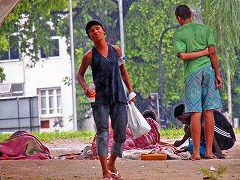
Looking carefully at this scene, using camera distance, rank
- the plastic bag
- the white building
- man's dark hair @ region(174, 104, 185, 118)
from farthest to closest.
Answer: the white building
man's dark hair @ region(174, 104, 185, 118)
the plastic bag

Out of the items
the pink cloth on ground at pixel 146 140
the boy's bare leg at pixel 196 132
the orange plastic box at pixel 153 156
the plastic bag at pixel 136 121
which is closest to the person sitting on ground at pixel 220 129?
the orange plastic box at pixel 153 156

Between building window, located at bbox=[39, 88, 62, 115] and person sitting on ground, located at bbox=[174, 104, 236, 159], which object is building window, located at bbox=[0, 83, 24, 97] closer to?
building window, located at bbox=[39, 88, 62, 115]

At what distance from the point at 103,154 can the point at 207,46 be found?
322 cm

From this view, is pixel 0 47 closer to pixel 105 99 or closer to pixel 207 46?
pixel 207 46

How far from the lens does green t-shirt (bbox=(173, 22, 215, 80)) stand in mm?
12922

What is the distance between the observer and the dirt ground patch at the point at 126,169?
11.0 m

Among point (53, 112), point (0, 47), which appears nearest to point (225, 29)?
point (0, 47)

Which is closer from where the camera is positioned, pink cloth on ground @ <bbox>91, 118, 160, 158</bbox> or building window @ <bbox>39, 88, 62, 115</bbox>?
pink cloth on ground @ <bbox>91, 118, 160, 158</bbox>

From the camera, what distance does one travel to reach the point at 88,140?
22359 mm

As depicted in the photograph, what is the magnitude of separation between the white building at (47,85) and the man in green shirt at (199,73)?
178ft

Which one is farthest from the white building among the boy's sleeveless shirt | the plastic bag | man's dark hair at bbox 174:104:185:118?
the boy's sleeveless shirt

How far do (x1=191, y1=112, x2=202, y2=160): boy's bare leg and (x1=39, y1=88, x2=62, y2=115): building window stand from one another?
5573 centimetres

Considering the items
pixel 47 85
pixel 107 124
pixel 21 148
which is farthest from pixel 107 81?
pixel 47 85

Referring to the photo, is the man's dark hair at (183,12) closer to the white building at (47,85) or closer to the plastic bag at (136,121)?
the plastic bag at (136,121)
